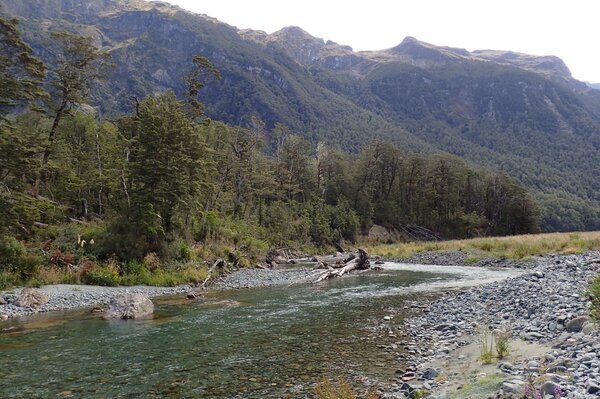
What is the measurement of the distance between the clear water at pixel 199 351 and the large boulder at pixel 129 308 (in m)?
0.65

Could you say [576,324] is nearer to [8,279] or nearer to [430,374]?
[430,374]

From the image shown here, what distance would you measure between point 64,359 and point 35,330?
5.16 metres

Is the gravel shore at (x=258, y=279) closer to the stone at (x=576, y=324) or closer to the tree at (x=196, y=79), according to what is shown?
the tree at (x=196, y=79)

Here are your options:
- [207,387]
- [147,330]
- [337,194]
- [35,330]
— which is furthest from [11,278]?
[337,194]

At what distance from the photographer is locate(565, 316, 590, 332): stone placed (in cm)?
1137

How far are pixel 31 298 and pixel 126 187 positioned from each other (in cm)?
1648

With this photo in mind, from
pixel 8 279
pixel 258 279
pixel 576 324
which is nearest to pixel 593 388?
pixel 576 324

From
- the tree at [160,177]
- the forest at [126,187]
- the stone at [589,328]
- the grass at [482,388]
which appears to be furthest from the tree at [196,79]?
the grass at [482,388]

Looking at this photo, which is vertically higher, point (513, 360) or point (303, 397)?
point (513, 360)

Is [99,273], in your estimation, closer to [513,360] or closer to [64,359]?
[64,359]

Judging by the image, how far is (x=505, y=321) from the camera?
14938mm

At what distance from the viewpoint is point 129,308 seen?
2012 cm

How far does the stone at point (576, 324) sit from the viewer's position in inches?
448

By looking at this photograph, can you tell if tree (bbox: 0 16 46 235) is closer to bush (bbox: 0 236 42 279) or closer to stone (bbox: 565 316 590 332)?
bush (bbox: 0 236 42 279)
